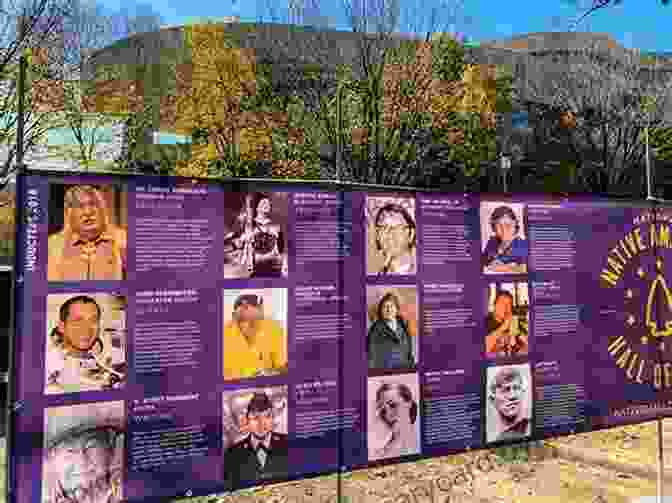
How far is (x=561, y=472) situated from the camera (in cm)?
503

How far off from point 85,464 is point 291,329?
1.07 metres

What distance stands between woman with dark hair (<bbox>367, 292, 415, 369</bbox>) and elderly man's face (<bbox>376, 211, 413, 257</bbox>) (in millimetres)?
240

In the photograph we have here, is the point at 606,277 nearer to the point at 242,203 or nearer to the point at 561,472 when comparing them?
the point at 561,472

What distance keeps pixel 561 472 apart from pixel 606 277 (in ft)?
6.16

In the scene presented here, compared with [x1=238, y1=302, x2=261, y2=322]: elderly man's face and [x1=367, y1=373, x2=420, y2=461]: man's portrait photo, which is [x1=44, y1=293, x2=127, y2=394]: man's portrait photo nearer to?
[x1=238, y1=302, x2=261, y2=322]: elderly man's face

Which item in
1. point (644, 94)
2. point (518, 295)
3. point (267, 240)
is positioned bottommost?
point (518, 295)

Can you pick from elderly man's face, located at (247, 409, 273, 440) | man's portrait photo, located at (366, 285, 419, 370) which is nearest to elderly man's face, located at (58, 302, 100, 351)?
elderly man's face, located at (247, 409, 273, 440)

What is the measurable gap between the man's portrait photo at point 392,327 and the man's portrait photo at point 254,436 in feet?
1.86

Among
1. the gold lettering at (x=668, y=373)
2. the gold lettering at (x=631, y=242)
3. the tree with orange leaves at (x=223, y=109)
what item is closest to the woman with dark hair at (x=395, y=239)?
the gold lettering at (x=631, y=242)

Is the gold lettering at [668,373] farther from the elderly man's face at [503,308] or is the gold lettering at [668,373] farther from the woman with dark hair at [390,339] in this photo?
the woman with dark hair at [390,339]

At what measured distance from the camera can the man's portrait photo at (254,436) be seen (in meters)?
2.85

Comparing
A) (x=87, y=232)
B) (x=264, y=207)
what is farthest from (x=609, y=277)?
(x=87, y=232)

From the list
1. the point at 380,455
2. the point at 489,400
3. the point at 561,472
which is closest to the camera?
the point at 380,455

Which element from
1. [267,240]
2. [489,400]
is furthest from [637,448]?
[267,240]
